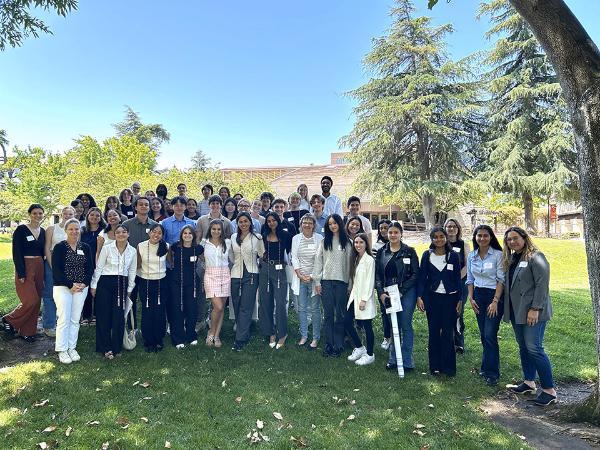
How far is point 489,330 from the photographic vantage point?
17.4ft

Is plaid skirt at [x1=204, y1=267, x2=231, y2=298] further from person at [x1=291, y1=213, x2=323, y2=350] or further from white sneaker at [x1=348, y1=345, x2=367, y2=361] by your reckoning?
white sneaker at [x1=348, y1=345, x2=367, y2=361]

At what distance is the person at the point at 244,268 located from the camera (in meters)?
6.53

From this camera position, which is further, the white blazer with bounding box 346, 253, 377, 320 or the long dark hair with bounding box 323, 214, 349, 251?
the long dark hair with bounding box 323, 214, 349, 251

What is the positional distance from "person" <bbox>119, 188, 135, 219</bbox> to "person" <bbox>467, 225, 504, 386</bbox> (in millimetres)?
6329

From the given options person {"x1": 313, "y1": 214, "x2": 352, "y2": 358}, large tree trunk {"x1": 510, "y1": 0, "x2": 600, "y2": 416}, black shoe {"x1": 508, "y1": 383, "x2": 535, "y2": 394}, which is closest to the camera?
large tree trunk {"x1": 510, "y1": 0, "x2": 600, "y2": 416}

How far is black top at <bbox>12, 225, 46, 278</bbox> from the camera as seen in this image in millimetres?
6352

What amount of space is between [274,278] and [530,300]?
366cm

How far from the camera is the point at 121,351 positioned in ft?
20.2

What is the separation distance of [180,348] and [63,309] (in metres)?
1.77

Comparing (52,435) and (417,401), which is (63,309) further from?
(417,401)

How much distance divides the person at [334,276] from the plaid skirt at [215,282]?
148cm

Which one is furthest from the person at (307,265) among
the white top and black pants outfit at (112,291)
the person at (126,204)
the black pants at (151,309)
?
the person at (126,204)

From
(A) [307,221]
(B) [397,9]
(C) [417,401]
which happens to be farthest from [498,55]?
(C) [417,401]

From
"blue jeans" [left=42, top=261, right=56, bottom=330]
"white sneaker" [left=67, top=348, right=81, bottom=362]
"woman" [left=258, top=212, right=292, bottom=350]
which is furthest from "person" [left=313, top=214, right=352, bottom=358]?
"blue jeans" [left=42, top=261, right=56, bottom=330]
